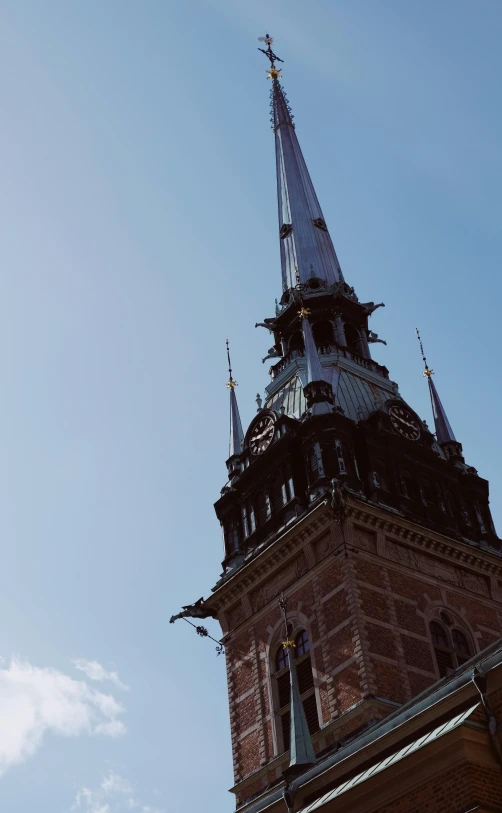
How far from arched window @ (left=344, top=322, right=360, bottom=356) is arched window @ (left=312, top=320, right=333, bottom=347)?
97 centimetres

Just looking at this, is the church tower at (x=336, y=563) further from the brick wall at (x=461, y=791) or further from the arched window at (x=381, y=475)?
the brick wall at (x=461, y=791)

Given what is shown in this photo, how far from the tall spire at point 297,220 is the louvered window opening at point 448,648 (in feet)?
77.8

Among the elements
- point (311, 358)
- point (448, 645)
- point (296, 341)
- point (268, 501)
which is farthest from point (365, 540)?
point (296, 341)

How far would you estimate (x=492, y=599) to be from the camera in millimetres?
45188

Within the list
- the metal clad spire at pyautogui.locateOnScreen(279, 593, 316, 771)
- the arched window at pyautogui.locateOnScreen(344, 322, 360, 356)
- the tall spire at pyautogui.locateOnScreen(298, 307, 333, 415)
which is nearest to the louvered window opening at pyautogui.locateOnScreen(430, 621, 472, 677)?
the metal clad spire at pyautogui.locateOnScreen(279, 593, 316, 771)

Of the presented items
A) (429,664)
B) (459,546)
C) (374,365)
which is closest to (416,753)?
(429,664)

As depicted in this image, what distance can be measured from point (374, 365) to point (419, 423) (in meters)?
5.72

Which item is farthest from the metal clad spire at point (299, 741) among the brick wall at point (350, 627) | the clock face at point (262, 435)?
the clock face at point (262, 435)

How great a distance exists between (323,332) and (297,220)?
405 inches

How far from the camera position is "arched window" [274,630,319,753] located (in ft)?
131

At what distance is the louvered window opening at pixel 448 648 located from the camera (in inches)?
1610

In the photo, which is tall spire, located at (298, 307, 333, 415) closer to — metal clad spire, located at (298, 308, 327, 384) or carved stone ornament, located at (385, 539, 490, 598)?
metal clad spire, located at (298, 308, 327, 384)

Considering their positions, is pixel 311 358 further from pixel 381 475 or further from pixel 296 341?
pixel 381 475

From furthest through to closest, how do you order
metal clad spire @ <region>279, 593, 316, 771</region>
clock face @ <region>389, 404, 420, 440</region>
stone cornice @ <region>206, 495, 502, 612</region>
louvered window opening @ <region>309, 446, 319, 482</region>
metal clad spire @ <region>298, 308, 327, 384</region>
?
metal clad spire @ <region>298, 308, 327, 384</region> < clock face @ <region>389, 404, 420, 440</region> < louvered window opening @ <region>309, 446, 319, 482</region> < stone cornice @ <region>206, 495, 502, 612</region> < metal clad spire @ <region>279, 593, 316, 771</region>
